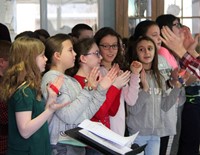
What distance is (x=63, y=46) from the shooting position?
2.08 meters

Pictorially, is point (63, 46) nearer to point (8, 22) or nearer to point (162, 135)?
point (162, 135)

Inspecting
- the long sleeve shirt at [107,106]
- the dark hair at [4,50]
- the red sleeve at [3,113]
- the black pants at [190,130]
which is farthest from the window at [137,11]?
the red sleeve at [3,113]

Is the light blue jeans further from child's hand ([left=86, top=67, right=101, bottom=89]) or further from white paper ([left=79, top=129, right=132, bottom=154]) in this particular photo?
white paper ([left=79, top=129, right=132, bottom=154])

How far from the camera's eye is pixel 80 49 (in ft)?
7.30

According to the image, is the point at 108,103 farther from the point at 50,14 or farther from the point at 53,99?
the point at 50,14

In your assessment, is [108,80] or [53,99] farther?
[108,80]

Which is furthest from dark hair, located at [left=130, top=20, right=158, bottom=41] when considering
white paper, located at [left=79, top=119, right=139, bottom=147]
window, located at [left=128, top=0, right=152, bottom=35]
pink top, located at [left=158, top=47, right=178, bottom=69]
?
window, located at [left=128, top=0, right=152, bottom=35]

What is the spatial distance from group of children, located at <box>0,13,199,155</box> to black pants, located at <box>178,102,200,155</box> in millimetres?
134

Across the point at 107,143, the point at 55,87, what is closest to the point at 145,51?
the point at 55,87

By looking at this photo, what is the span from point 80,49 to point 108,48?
1.08 ft

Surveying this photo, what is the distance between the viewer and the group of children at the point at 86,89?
1.79m

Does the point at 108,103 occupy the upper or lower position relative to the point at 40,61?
lower

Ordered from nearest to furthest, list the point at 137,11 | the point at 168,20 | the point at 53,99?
the point at 53,99 < the point at 168,20 < the point at 137,11

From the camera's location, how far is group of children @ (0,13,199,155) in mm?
1785
